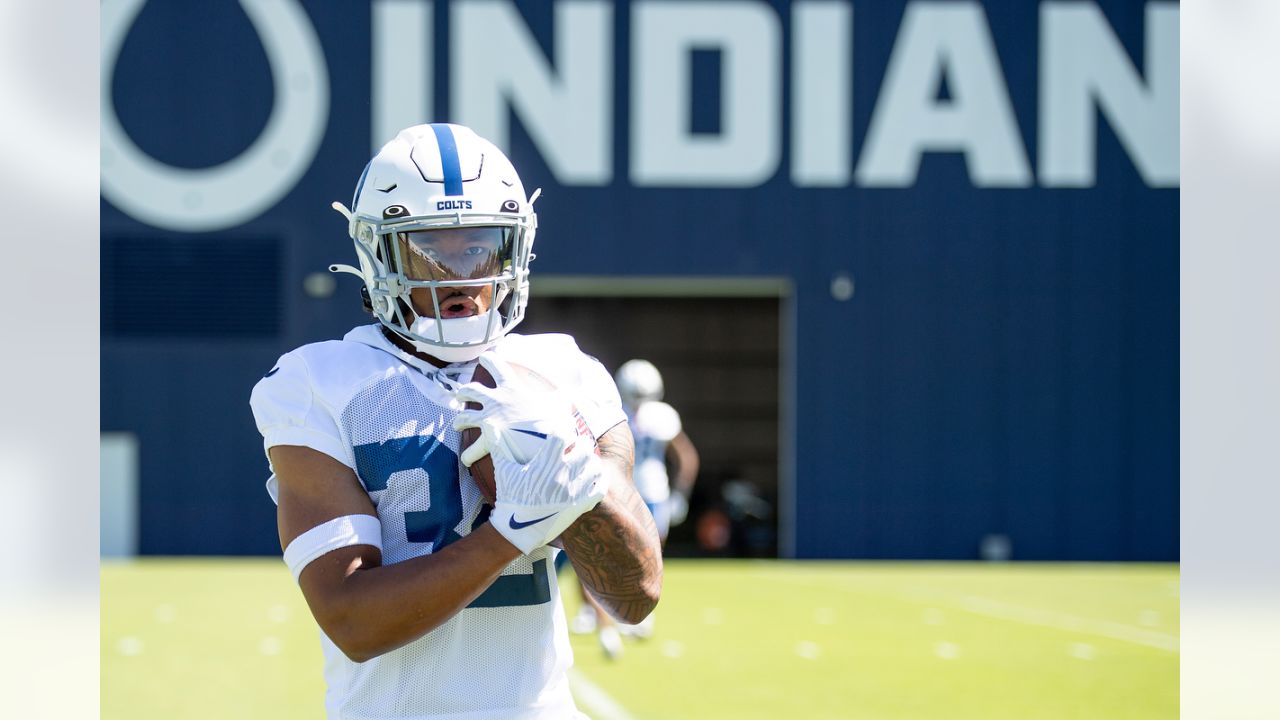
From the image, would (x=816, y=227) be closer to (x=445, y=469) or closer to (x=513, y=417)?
(x=445, y=469)

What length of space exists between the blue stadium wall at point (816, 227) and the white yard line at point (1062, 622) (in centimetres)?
423

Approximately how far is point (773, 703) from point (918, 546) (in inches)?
380

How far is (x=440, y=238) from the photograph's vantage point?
2.42 metres

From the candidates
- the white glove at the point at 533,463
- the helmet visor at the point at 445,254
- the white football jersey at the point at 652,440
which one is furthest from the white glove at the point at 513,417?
the white football jersey at the point at 652,440

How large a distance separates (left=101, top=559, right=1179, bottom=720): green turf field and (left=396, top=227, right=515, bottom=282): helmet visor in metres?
4.96

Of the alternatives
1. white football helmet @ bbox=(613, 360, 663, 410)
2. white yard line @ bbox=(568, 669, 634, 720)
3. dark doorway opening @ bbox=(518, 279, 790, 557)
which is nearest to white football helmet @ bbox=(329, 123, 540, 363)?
white yard line @ bbox=(568, 669, 634, 720)

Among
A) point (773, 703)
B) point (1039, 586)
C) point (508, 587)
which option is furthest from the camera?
point (1039, 586)

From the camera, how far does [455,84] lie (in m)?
16.4

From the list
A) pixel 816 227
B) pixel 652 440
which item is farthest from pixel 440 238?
pixel 816 227

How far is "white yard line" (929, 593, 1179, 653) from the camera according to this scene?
10.0 m

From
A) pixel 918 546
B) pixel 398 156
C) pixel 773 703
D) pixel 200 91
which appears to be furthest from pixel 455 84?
pixel 398 156

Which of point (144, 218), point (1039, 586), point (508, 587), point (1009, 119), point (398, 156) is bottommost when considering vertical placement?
point (1039, 586)

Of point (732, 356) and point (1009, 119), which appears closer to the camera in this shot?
point (1009, 119)

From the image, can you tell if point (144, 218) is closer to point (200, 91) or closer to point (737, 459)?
point (200, 91)
